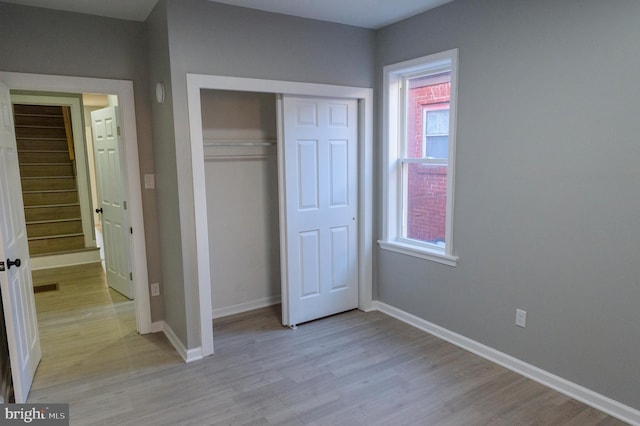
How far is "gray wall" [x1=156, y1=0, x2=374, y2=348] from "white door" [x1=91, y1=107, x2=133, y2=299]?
1.15 m

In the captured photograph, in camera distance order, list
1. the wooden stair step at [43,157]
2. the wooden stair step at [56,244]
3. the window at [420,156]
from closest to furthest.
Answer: the window at [420,156]
the wooden stair step at [56,244]
the wooden stair step at [43,157]

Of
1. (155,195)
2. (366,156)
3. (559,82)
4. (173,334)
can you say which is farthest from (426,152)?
(173,334)

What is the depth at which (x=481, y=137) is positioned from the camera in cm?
288

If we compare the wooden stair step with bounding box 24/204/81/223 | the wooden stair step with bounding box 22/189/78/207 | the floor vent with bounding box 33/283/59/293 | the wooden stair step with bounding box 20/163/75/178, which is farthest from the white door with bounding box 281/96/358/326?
the wooden stair step with bounding box 20/163/75/178

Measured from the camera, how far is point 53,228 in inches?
236

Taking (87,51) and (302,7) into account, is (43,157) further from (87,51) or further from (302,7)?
(302,7)

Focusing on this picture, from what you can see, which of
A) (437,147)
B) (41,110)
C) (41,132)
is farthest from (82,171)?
(437,147)

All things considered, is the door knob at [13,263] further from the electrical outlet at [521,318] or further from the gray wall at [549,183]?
the electrical outlet at [521,318]

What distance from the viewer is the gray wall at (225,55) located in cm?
279

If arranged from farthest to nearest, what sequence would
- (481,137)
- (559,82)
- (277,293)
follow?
(277,293)
(481,137)
(559,82)

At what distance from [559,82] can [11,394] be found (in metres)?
3.87

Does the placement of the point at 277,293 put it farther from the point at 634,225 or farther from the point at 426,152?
the point at 634,225

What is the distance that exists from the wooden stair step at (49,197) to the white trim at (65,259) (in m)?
0.95

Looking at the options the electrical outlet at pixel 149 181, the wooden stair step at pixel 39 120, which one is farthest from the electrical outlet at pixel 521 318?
the wooden stair step at pixel 39 120
